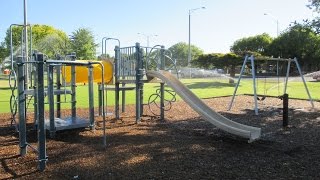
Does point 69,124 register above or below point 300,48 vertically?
below

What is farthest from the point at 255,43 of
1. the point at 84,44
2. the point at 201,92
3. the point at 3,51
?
the point at 201,92

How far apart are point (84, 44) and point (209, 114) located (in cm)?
4285

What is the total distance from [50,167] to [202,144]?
3.11 meters

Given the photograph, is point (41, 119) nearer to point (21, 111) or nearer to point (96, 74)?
point (21, 111)

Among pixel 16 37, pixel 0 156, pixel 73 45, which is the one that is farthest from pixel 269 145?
pixel 16 37

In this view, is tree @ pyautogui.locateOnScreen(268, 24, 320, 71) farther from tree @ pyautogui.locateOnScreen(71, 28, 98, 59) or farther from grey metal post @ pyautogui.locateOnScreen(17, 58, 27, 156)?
grey metal post @ pyautogui.locateOnScreen(17, 58, 27, 156)

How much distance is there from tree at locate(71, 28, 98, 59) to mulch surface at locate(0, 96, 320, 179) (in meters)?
39.2

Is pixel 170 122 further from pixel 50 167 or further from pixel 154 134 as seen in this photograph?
pixel 50 167

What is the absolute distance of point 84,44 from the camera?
163 feet

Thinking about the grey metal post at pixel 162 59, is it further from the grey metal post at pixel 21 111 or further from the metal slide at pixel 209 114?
the grey metal post at pixel 21 111

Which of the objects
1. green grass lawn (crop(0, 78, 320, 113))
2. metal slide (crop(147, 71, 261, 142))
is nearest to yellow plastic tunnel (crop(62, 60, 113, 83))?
metal slide (crop(147, 71, 261, 142))

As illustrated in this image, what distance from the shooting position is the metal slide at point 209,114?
763cm

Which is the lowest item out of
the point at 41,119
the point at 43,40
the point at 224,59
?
Result: the point at 41,119

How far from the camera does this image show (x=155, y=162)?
600cm
